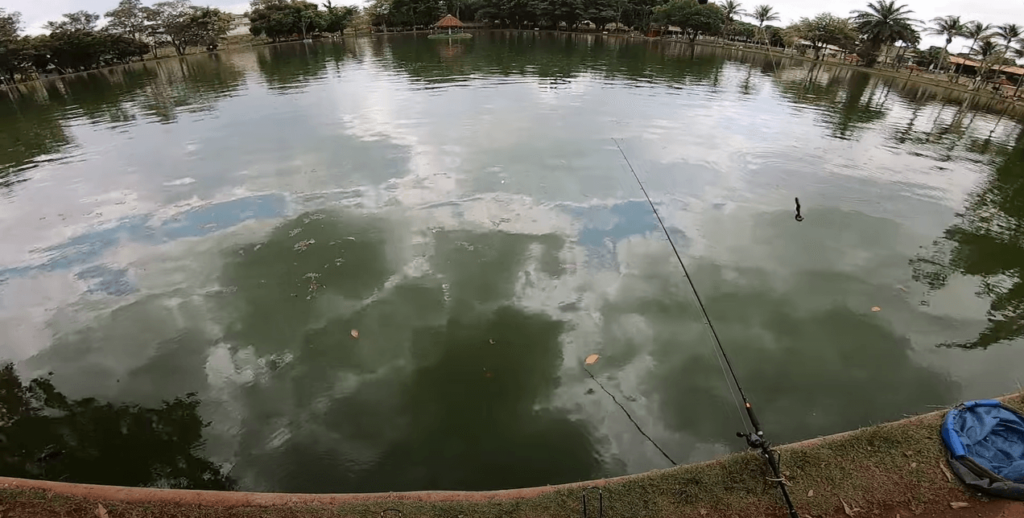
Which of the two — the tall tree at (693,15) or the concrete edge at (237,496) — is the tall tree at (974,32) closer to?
the tall tree at (693,15)

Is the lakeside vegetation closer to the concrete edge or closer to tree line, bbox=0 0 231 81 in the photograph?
tree line, bbox=0 0 231 81

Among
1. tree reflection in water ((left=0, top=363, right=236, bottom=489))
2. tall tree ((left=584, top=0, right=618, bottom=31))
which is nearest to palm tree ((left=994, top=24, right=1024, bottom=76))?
tall tree ((left=584, top=0, right=618, bottom=31))

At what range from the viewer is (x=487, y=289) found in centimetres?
827

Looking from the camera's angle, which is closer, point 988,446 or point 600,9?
point 988,446

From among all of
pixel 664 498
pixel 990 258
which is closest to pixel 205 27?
pixel 664 498

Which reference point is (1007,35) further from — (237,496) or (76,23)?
(76,23)

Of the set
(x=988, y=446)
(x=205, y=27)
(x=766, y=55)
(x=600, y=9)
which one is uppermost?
(x=600, y=9)

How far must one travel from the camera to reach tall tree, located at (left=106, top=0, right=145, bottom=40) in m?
41.3

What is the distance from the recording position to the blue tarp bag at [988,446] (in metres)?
4.23

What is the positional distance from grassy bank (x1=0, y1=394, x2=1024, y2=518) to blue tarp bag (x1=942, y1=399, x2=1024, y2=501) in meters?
0.16

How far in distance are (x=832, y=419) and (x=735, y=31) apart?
6179cm

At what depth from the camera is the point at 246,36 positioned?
56250 millimetres

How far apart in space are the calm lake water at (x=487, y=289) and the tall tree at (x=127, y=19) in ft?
108

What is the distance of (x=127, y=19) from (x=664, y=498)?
57.5m
